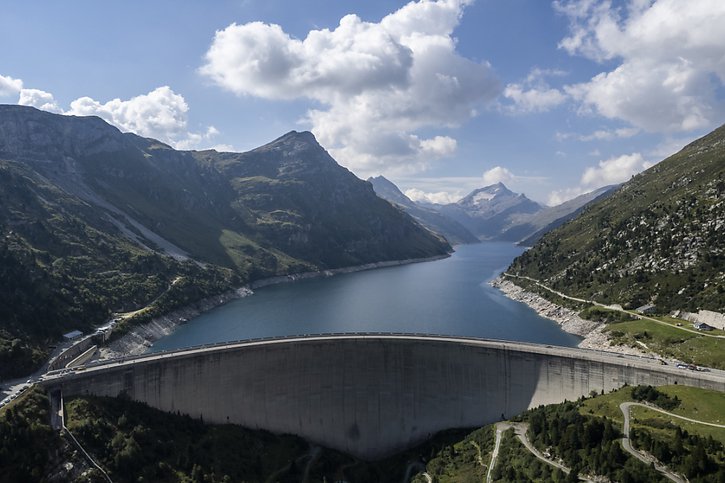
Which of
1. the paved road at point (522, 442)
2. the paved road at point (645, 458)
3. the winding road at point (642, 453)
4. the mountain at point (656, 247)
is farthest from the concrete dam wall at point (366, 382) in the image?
the mountain at point (656, 247)

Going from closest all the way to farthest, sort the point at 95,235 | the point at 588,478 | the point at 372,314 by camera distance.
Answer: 1. the point at 588,478
2. the point at 372,314
3. the point at 95,235

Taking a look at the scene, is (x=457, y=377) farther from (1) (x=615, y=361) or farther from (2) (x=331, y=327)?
(2) (x=331, y=327)

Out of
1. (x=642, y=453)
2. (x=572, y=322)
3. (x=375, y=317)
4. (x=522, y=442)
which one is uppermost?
(x=642, y=453)

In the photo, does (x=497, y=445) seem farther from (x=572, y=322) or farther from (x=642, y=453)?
(x=572, y=322)

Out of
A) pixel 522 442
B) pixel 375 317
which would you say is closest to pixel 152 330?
pixel 375 317

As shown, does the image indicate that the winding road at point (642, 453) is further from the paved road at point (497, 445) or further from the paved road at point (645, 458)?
the paved road at point (497, 445)

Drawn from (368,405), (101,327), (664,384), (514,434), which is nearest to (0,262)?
(101,327)
